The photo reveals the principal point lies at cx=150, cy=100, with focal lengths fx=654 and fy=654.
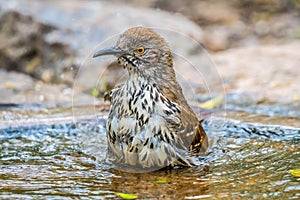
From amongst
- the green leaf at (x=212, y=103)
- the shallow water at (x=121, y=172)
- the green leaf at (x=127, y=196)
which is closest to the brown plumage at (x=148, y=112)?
the shallow water at (x=121, y=172)

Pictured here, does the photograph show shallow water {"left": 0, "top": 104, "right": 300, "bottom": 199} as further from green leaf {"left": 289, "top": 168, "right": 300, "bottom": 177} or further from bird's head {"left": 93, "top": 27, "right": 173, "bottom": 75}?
bird's head {"left": 93, "top": 27, "right": 173, "bottom": 75}

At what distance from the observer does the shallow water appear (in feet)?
14.9

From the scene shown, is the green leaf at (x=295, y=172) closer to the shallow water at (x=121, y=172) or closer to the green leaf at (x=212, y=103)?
the shallow water at (x=121, y=172)

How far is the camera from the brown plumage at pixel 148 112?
5.10m

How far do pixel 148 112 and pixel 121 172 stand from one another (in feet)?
1.69

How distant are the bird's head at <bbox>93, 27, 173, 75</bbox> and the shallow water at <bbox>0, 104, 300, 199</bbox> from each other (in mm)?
853

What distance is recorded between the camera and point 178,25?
10.1 metres

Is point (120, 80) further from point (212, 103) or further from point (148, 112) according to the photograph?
point (148, 112)

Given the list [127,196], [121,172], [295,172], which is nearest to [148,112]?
[121,172]

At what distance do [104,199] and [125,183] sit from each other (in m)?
0.46

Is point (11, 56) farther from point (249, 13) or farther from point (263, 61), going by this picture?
point (249, 13)

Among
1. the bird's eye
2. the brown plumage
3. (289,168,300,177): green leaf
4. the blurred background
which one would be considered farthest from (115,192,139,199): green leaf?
the bird's eye

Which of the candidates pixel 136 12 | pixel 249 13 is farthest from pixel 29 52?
pixel 249 13

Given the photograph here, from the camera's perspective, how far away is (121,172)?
202 inches
